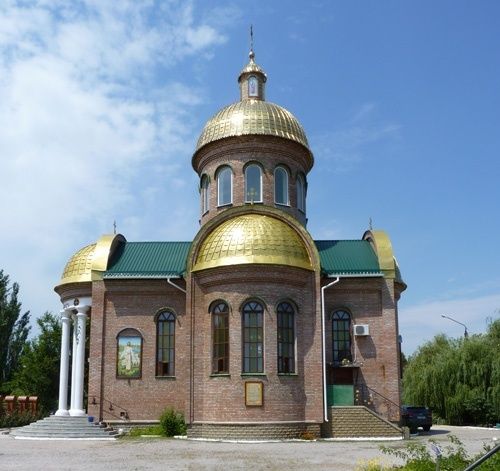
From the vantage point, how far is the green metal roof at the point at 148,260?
77.5ft

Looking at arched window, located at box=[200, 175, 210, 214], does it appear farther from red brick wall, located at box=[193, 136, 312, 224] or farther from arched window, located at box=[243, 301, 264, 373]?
arched window, located at box=[243, 301, 264, 373]

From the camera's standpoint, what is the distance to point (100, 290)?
23625mm

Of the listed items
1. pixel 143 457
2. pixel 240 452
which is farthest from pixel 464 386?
pixel 143 457

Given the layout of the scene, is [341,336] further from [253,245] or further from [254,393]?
[253,245]

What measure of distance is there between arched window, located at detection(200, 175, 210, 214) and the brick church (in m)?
0.09

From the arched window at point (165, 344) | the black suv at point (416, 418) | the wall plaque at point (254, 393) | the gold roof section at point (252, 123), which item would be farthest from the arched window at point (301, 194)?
the black suv at point (416, 418)

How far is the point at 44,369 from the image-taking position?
113 ft

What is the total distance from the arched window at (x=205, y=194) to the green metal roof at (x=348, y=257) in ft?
15.4

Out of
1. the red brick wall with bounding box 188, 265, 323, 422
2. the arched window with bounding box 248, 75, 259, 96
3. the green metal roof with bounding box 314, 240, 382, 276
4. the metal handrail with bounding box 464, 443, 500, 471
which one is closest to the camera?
the metal handrail with bounding box 464, 443, 500, 471

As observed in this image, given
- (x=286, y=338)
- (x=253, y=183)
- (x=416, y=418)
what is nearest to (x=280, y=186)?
(x=253, y=183)

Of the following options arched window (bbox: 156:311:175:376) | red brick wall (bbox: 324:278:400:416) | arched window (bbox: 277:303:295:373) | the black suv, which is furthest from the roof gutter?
arched window (bbox: 156:311:175:376)

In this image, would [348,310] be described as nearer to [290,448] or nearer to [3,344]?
[290,448]

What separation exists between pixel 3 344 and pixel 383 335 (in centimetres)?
2766

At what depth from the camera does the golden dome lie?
68.8ft
